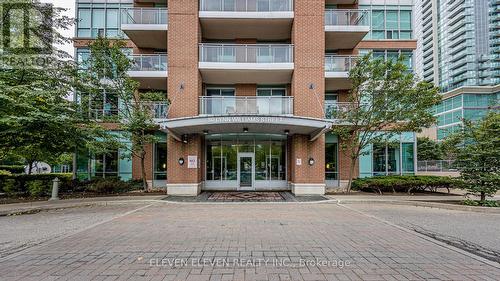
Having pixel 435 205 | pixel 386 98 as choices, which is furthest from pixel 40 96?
pixel 435 205

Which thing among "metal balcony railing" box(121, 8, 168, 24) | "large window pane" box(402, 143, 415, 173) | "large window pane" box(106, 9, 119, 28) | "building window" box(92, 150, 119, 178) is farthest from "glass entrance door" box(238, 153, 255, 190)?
"large window pane" box(106, 9, 119, 28)

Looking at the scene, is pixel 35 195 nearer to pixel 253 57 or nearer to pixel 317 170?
pixel 253 57

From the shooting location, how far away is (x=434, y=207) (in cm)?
1147

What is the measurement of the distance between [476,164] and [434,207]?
2447 mm

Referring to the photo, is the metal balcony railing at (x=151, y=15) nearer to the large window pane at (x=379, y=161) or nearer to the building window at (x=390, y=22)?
the building window at (x=390, y=22)

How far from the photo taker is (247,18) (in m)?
15.7

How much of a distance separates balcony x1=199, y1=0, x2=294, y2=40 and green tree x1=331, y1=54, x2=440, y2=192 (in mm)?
5442

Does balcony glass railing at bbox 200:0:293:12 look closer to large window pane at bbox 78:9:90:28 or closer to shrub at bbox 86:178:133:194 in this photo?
large window pane at bbox 78:9:90:28

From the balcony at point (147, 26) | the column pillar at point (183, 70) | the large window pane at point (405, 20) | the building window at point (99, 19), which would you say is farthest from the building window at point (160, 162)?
the large window pane at point (405, 20)

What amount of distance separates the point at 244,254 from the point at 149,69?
47.5ft

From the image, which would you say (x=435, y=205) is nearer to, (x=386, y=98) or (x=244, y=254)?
(x=386, y=98)

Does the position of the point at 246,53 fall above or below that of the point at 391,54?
below

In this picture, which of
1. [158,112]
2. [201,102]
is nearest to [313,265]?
[201,102]

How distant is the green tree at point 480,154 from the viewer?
418 inches
